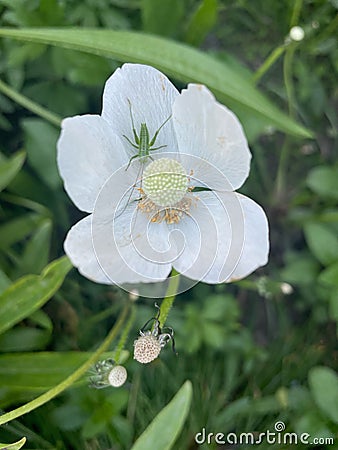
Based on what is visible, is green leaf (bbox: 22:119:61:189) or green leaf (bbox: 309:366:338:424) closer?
green leaf (bbox: 309:366:338:424)

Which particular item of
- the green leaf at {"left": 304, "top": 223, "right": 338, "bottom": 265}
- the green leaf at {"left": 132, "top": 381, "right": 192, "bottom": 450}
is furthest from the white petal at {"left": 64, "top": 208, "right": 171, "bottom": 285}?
the green leaf at {"left": 304, "top": 223, "right": 338, "bottom": 265}

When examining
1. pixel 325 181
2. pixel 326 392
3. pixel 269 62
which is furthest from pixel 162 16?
pixel 326 392

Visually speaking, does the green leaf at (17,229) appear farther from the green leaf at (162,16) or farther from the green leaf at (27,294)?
the green leaf at (162,16)

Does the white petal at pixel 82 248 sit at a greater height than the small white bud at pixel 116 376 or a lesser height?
greater

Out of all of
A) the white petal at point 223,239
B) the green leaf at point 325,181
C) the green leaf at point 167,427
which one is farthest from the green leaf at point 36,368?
the green leaf at point 325,181

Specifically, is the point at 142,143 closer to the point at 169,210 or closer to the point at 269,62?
the point at 169,210

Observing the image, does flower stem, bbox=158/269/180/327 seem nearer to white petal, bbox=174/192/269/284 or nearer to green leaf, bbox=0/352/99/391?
white petal, bbox=174/192/269/284
